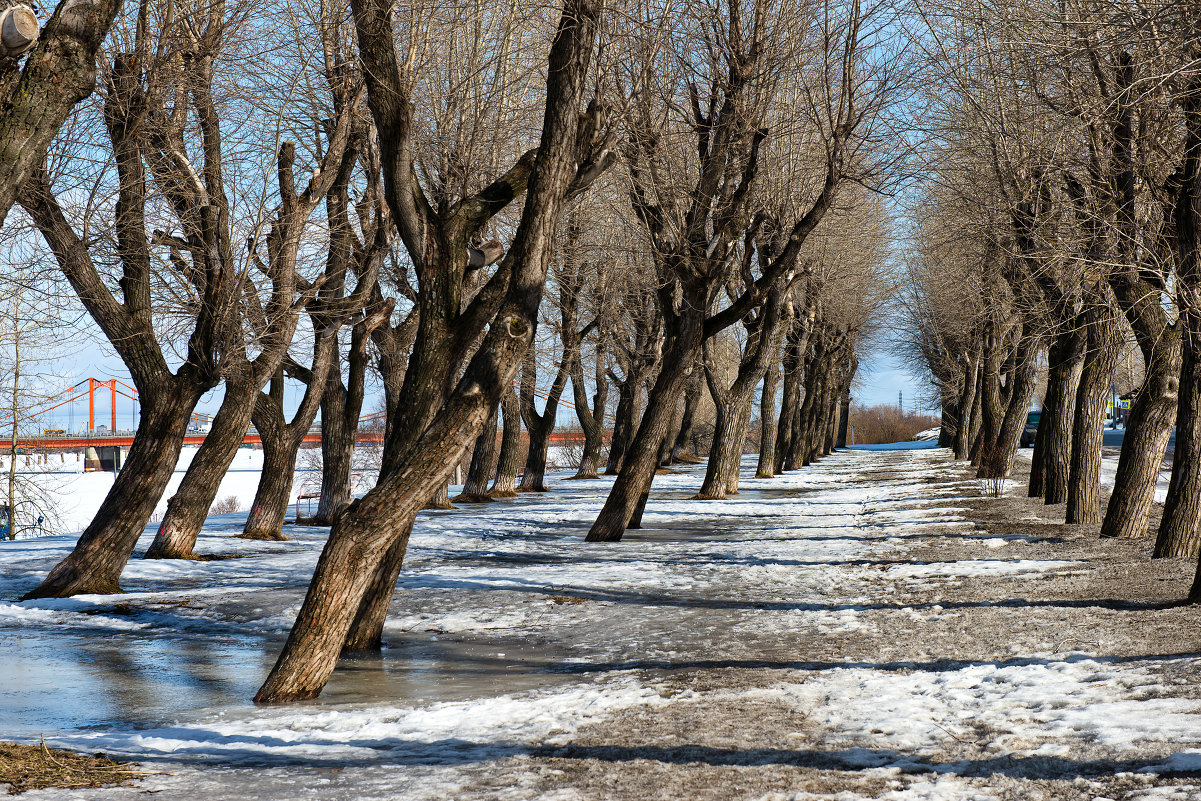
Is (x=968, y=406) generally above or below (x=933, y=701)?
above

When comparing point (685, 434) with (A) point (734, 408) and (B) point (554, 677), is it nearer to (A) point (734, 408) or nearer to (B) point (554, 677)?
(A) point (734, 408)

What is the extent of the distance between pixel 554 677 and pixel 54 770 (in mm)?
2955

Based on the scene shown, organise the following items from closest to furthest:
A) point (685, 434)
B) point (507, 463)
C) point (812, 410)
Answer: point (507, 463) → point (812, 410) → point (685, 434)

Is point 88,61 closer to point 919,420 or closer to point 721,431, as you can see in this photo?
point 721,431

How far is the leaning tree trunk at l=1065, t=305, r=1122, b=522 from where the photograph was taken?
40.0 ft

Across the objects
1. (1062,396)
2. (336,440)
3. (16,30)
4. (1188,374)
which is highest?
(16,30)

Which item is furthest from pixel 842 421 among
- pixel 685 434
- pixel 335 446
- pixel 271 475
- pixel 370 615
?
pixel 370 615

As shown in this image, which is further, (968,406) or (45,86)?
(968,406)

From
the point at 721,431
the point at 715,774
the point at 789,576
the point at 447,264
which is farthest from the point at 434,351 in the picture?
the point at 721,431

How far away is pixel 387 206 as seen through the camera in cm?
1217

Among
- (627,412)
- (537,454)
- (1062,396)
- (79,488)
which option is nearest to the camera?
(1062,396)

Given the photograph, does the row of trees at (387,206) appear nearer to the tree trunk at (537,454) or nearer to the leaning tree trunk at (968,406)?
the tree trunk at (537,454)

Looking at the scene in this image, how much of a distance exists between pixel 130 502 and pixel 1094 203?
1064cm

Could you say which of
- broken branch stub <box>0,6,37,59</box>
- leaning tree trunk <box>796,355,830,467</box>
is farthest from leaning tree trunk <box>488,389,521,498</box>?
broken branch stub <box>0,6,37,59</box>
